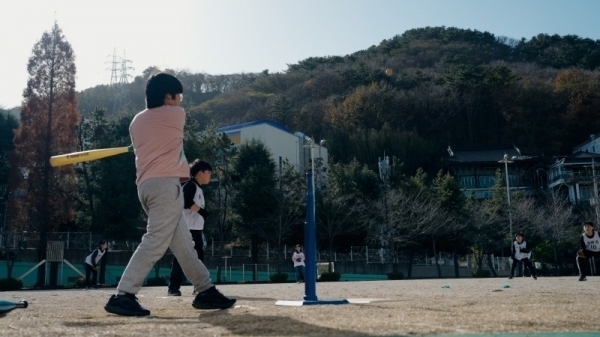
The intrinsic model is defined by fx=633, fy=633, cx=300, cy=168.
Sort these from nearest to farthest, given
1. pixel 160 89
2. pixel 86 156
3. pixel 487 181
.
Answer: pixel 160 89, pixel 86 156, pixel 487 181

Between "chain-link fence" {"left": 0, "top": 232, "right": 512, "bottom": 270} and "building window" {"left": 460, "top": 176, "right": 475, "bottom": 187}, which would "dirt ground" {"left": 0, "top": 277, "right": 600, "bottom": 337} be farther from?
"building window" {"left": 460, "top": 176, "right": 475, "bottom": 187}

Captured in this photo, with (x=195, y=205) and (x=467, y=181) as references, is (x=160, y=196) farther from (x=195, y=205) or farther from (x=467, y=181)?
(x=467, y=181)

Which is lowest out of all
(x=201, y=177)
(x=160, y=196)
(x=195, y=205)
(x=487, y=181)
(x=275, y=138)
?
(x=160, y=196)

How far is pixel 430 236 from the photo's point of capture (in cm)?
3888

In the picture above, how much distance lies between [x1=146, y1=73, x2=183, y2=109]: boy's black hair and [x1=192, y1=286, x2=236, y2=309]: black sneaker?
5.19ft

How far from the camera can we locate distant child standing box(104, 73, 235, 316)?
15.5 feet

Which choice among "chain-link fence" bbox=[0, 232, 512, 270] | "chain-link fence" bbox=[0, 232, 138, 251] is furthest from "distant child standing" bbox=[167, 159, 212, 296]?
"chain-link fence" bbox=[0, 232, 138, 251]

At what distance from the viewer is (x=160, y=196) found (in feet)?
15.8

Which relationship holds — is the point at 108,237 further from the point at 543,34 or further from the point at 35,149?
the point at 543,34

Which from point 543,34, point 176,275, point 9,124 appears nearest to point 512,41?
point 543,34

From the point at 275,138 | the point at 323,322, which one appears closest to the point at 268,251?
the point at 275,138

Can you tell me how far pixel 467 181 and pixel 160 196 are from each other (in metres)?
51.9

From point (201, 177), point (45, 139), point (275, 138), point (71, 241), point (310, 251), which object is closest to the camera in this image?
point (310, 251)

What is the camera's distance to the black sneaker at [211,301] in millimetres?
5145
